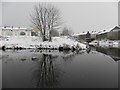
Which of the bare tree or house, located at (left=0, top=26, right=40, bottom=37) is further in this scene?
house, located at (left=0, top=26, right=40, bottom=37)

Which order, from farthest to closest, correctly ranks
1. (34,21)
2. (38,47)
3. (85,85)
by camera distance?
(34,21), (38,47), (85,85)

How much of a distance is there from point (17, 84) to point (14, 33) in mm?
76810

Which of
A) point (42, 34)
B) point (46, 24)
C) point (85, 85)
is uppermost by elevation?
point (46, 24)

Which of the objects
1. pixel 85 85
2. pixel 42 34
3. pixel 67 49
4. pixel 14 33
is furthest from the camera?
Answer: pixel 14 33

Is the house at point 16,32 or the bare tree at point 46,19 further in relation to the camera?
the house at point 16,32

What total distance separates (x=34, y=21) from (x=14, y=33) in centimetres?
3817

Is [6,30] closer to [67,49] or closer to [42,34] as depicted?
[42,34]

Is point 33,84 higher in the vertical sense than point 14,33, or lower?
lower

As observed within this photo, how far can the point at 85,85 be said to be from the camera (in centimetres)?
806

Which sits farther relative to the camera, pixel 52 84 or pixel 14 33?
pixel 14 33

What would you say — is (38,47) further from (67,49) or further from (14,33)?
(14,33)

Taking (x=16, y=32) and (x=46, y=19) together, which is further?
(x=16, y=32)

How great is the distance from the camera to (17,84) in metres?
8.24

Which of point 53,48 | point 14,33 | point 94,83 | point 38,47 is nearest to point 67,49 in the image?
point 53,48
